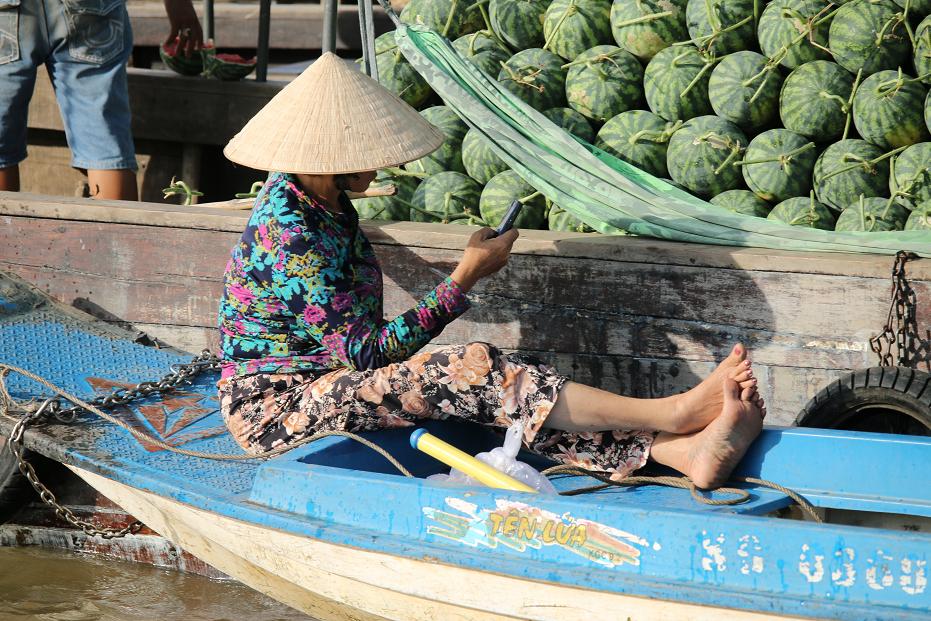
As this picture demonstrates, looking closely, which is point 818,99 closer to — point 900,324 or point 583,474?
point 900,324

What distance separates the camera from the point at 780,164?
4.04 meters

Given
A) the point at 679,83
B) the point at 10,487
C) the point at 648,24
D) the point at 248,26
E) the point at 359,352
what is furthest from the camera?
the point at 248,26

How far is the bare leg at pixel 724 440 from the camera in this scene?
2.97 m

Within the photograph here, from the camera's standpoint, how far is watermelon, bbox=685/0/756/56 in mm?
4191

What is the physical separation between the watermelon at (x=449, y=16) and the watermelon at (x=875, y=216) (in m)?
1.73

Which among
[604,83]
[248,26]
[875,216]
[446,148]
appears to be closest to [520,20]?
[604,83]

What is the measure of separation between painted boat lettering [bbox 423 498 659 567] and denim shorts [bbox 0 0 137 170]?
2655mm

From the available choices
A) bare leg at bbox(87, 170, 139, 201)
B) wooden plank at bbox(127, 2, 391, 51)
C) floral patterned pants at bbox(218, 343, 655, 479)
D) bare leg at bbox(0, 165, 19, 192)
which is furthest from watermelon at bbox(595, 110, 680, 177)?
wooden plank at bbox(127, 2, 391, 51)

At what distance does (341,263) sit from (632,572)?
1166 millimetres

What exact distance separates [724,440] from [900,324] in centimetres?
84

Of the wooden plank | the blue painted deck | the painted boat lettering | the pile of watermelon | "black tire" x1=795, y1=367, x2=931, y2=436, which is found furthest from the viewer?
the wooden plank

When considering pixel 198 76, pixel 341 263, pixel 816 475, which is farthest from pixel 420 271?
pixel 198 76

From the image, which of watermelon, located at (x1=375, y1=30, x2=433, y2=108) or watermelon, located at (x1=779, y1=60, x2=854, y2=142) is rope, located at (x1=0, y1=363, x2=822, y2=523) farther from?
watermelon, located at (x1=375, y1=30, x2=433, y2=108)

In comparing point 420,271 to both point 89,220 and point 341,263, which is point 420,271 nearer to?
point 341,263
